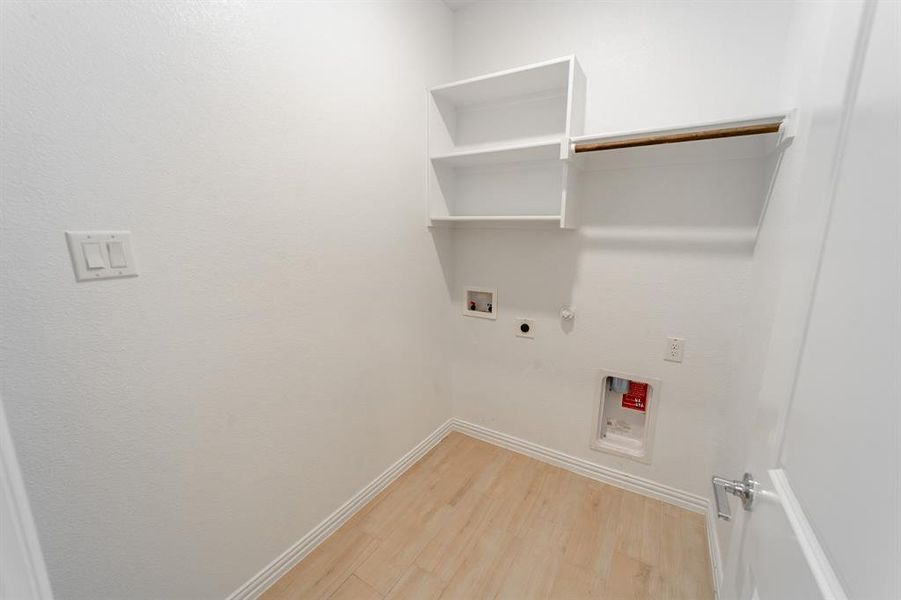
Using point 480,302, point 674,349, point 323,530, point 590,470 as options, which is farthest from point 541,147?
point 323,530

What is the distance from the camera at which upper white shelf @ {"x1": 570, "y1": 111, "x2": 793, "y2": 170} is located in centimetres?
120

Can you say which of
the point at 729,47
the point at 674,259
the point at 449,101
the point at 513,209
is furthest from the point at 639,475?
the point at 449,101

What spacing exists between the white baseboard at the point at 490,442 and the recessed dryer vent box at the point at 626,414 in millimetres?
144

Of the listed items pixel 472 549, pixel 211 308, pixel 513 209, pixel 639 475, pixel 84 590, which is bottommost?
pixel 472 549

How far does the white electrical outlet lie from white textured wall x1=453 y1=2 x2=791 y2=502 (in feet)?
0.10

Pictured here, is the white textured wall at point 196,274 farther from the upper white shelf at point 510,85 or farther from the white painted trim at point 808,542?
the white painted trim at point 808,542

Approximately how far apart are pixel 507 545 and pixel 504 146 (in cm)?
202

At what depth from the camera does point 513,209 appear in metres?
2.03

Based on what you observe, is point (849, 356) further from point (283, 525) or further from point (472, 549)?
point (283, 525)

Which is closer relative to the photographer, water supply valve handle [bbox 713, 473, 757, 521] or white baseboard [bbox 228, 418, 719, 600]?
water supply valve handle [bbox 713, 473, 757, 521]

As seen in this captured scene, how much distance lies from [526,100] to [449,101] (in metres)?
0.45

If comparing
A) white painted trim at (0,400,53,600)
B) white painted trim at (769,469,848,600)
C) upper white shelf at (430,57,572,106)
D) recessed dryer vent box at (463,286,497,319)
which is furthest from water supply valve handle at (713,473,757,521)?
upper white shelf at (430,57,572,106)

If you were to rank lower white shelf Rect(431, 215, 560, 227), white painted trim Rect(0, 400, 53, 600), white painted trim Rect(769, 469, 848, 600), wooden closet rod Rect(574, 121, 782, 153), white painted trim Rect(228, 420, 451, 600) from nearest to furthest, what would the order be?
white painted trim Rect(769, 469, 848, 600), white painted trim Rect(0, 400, 53, 600), wooden closet rod Rect(574, 121, 782, 153), white painted trim Rect(228, 420, 451, 600), lower white shelf Rect(431, 215, 560, 227)

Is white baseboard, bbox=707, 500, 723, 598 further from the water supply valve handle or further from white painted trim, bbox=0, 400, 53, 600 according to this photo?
white painted trim, bbox=0, 400, 53, 600
